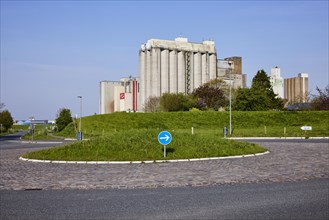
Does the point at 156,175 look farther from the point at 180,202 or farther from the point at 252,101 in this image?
the point at 252,101

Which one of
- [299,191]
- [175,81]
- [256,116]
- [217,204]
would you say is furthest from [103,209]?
[175,81]

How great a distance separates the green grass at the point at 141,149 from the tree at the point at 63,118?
226ft

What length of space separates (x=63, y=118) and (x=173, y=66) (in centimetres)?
6874

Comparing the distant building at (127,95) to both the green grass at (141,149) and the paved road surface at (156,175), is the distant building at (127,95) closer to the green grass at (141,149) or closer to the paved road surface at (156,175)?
the green grass at (141,149)

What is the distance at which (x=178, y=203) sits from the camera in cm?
866

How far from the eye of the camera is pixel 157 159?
63.5 feet

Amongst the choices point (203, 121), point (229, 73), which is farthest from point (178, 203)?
point (229, 73)

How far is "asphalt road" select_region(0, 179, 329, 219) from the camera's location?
7512 mm

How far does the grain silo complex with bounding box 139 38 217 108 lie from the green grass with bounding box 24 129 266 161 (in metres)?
120

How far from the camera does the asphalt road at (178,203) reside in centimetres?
751

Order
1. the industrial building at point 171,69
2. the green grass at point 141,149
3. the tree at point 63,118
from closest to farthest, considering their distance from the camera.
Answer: the green grass at point 141,149 < the tree at point 63,118 < the industrial building at point 171,69

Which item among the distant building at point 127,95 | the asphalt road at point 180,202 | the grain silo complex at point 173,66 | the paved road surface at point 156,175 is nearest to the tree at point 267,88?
the grain silo complex at point 173,66

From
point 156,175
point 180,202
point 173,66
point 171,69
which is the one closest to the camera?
point 180,202

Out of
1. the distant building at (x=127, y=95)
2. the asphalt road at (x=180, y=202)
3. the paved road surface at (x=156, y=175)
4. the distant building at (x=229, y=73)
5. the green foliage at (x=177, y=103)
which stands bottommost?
the paved road surface at (x=156, y=175)
